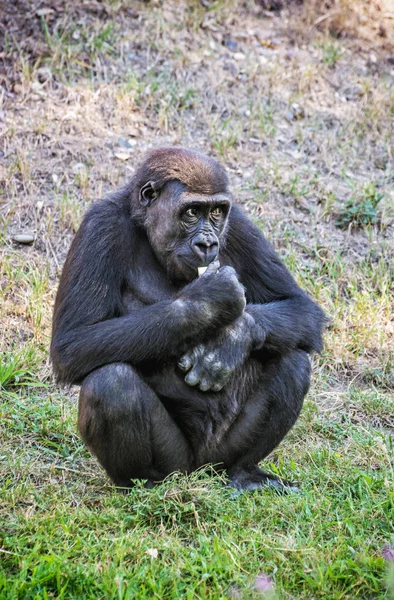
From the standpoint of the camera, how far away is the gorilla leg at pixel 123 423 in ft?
A: 16.8

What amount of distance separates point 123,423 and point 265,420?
110 cm

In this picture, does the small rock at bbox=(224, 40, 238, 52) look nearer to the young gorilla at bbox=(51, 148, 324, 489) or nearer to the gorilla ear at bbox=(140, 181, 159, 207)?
the young gorilla at bbox=(51, 148, 324, 489)

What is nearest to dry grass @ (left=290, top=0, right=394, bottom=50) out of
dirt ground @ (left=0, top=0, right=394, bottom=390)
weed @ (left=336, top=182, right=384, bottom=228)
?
dirt ground @ (left=0, top=0, right=394, bottom=390)

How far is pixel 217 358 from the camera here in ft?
17.9

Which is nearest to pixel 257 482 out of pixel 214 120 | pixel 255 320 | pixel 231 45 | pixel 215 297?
pixel 255 320

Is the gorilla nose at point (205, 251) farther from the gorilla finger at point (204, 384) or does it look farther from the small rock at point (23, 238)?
the small rock at point (23, 238)

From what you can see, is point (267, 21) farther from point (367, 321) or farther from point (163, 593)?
point (163, 593)

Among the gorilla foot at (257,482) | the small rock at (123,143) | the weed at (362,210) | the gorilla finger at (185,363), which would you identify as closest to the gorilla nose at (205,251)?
the gorilla finger at (185,363)

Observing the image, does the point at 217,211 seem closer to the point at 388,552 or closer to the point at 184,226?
the point at 184,226

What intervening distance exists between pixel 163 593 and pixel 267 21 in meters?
9.54

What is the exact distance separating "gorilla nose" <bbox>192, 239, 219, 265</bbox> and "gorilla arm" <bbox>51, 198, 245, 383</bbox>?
0.13 metres

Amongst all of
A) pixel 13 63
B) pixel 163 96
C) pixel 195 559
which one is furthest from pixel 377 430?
pixel 13 63

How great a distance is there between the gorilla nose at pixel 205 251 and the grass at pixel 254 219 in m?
1.36

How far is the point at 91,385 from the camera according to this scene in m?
5.16
